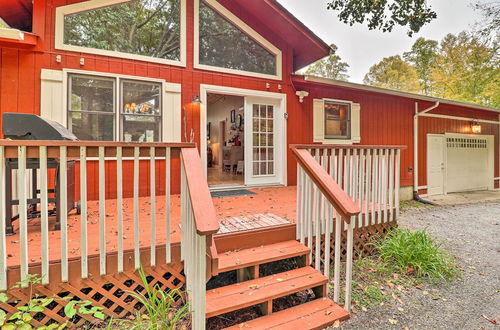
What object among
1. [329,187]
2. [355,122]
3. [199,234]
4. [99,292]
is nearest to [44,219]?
[99,292]

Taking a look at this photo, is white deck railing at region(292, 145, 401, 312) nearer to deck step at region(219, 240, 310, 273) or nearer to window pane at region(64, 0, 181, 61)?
deck step at region(219, 240, 310, 273)

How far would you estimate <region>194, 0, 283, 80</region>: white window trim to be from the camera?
472cm

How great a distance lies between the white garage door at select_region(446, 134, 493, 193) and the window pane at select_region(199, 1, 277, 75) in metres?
7.16

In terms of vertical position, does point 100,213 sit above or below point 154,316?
above

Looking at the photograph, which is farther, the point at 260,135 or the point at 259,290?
the point at 260,135

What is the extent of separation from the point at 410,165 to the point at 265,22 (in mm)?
5995

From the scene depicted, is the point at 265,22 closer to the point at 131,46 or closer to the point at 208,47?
the point at 208,47

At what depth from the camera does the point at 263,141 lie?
546cm

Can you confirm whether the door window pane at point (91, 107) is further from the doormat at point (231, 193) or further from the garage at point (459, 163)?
the garage at point (459, 163)

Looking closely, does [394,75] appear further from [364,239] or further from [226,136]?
[364,239]

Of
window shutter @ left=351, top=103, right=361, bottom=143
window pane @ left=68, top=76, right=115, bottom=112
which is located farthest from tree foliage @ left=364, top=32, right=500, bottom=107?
window pane @ left=68, top=76, right=115, bottom=112

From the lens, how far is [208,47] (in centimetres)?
488

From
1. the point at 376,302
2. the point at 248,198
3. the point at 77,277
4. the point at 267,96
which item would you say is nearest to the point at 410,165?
the point at 267,96

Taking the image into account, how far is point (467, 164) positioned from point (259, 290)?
407 inches
